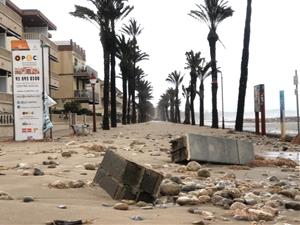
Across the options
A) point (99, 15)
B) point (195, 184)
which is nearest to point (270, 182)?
point (195, 184)

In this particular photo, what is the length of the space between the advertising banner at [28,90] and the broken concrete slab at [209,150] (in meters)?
11.8

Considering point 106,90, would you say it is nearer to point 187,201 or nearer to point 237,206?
point 187,201

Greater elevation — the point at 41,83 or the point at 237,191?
the point at 41,83

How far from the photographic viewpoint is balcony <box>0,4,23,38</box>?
142 feet

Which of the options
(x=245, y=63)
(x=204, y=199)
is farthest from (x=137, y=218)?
(x=245, y=63)

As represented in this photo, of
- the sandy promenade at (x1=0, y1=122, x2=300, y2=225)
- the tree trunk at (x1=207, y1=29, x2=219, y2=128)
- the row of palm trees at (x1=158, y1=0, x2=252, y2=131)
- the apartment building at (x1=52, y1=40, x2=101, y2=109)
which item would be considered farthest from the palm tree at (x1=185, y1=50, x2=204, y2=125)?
the sandy promenade at (x1=0, y1=122, x2=300, y2=225)

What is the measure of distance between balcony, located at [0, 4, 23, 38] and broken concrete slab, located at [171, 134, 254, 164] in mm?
33012

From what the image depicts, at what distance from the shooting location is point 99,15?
39.4 meters

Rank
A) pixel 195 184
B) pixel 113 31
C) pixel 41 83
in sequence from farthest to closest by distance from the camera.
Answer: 1. pixel 113 31
2. pixel 41 83
3. pixel 195 184

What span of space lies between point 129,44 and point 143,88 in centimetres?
5141

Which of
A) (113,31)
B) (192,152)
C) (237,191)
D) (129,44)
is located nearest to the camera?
(237,191)

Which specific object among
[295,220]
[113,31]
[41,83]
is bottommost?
[295,220]

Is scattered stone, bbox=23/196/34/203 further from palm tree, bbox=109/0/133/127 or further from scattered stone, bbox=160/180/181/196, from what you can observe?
palm tree, bbox=109/0/133/127

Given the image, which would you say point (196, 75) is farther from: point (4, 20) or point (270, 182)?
point (270, 182)
